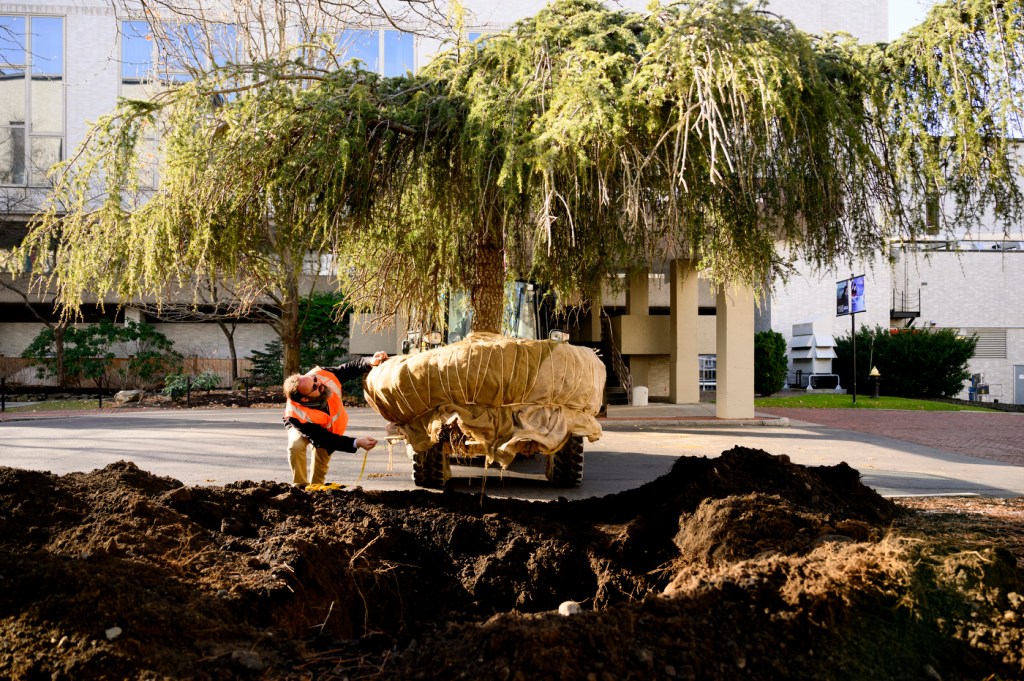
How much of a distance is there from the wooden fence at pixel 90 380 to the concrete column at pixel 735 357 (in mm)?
17350

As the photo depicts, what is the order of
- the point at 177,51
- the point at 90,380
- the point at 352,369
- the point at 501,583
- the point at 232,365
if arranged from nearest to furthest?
the point at 501,583 → the point at 177,51 → the point at 352,369 → the point at 90,380 → the point at 232,365

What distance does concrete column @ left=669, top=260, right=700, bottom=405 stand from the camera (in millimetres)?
21219

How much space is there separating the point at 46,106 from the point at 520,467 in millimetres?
27123

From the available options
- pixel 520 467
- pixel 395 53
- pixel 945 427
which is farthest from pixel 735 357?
pixel 395 53

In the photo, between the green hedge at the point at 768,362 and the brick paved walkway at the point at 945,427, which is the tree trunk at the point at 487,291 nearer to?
the brick paved walkway at the point at 945,427

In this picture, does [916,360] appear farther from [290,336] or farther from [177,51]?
[177,51]

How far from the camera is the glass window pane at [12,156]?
28.3 m

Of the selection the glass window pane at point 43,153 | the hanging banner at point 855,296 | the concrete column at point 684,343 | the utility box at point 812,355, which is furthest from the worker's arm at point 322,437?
the utility box at point 812,355

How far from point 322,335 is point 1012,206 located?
2268cm

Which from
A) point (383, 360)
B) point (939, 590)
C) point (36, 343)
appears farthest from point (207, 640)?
point (36, 343)

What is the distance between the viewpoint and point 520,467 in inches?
424

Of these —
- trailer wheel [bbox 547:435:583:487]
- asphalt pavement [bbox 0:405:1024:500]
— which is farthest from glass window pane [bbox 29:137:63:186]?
trailer wheel [bbox 547:435:583:487]

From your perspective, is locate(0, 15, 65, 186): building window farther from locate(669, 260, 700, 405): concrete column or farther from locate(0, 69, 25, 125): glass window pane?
locate(669, 260, 700, 405): concrete column

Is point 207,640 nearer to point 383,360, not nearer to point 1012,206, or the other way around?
point 383,360
